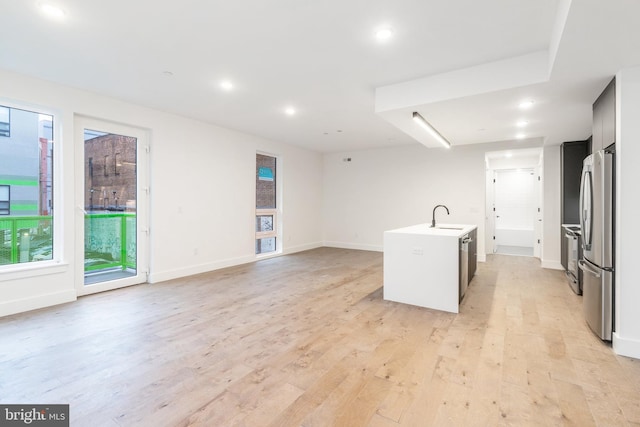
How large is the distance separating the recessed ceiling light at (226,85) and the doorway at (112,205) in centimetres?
185

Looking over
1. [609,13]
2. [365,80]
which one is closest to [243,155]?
[365,80]

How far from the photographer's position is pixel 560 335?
2951 mm

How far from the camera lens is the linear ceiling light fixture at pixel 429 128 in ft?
13.8

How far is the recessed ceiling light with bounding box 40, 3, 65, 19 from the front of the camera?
7.77 ft

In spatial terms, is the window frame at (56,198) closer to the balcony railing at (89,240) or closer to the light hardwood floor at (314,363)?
the balcony railing at (89,240)

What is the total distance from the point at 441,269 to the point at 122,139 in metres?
4.94

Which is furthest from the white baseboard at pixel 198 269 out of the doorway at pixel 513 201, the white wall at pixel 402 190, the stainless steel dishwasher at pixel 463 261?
the doorway at pixel 513 201

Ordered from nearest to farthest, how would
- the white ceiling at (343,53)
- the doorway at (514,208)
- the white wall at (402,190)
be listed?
the white ceiling at (343,53), the white wall at (402,190), the doorway at (514,208)

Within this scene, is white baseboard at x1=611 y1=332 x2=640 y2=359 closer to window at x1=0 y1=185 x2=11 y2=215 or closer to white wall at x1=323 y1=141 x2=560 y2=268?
white wall at x1=323 y1=141 x2=560 y2=268

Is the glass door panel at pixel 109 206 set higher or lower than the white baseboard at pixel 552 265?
higher

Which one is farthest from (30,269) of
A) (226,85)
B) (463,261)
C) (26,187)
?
(463,261)

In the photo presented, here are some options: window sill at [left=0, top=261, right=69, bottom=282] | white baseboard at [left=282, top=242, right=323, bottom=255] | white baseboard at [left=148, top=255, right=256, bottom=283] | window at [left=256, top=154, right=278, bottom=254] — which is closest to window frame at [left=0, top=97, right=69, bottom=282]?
window sill at [left=0, top=261, right=69, bottom=282]

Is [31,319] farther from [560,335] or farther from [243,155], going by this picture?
[560,335]

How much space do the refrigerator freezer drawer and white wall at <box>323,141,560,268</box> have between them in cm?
345
